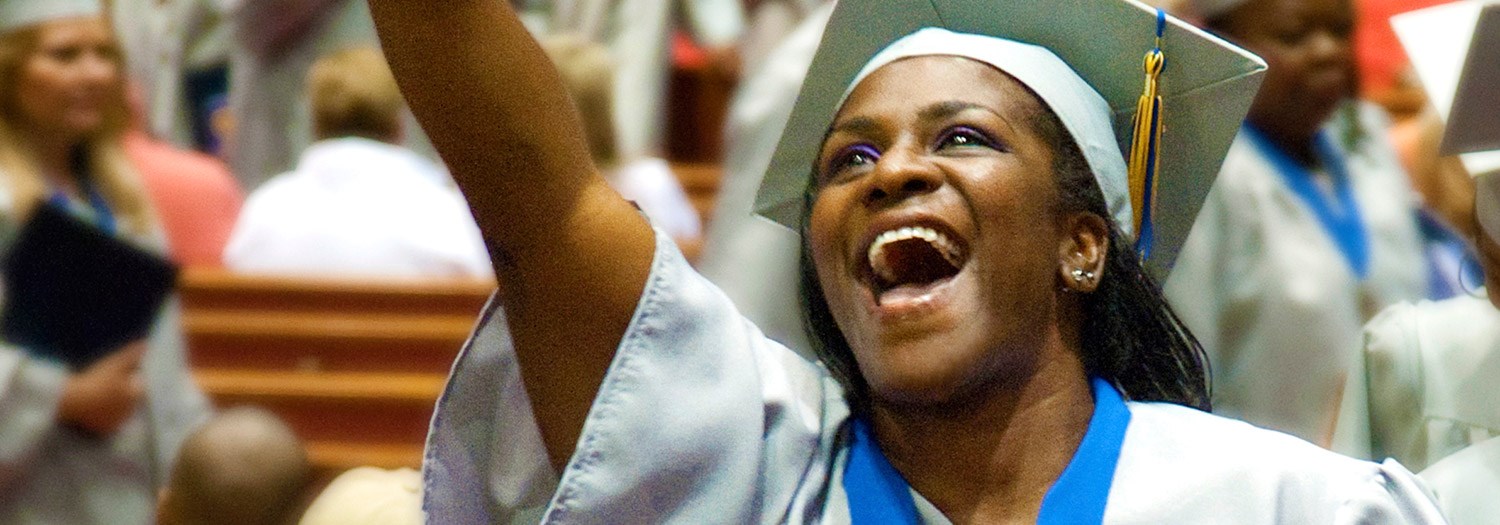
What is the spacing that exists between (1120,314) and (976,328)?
257 mm

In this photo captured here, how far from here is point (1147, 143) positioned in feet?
7.97

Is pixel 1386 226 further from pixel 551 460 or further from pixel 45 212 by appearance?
pixel 551 460

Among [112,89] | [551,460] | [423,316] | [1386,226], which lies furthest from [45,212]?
[1386,226]

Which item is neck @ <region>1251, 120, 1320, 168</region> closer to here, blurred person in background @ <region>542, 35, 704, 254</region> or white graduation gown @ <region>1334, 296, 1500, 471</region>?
blurred person in background @ <region>542, 35, 704, 254</region>

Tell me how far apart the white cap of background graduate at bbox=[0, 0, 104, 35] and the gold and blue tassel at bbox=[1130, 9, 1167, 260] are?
2.89 m

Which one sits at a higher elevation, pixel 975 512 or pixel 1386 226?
pixel 975 512

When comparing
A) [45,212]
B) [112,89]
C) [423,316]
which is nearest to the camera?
[45,212]

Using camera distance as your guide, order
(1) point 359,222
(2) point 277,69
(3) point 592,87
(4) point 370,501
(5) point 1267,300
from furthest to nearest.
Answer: (2) point 277,69 → (1) point 359,222 → (3) point 592,87 → (5) point 1267,300 → (4) point 370,501

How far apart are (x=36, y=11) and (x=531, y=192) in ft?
9.88

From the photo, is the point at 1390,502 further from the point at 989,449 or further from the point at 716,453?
the point at 716,453

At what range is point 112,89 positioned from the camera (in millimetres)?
4641

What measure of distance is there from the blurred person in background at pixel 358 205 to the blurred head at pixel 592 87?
0.38 m

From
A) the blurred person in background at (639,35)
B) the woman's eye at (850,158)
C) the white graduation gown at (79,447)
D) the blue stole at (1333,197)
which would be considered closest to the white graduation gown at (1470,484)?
the woman's eye at (850,158)

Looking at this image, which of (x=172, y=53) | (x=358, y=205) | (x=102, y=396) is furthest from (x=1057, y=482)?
(x=172, y=53)
